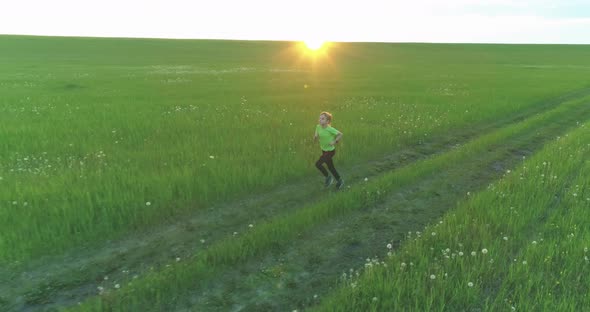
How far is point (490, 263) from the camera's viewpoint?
15.8 feet

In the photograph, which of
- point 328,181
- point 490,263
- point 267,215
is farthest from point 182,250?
point 490,263

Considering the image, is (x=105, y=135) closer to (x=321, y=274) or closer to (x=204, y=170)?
(x=204, y=170)

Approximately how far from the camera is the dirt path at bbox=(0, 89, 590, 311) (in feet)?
15.1

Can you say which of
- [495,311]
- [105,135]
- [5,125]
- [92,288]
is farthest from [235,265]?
[5,125]

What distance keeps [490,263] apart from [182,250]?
4772 millimetres

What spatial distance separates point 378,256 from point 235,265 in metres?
2.31

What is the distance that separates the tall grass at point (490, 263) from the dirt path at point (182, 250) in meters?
0.61

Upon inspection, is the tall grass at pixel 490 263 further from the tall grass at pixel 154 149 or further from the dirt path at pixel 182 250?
the tall grass at pixel 154 149

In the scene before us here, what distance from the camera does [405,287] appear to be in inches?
175

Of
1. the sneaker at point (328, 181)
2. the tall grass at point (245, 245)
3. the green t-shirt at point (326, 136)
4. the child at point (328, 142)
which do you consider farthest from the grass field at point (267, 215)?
the green t-shirt at point (326, 136)

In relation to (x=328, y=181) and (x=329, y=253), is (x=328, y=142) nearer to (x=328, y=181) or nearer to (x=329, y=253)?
(x=328, y=181)

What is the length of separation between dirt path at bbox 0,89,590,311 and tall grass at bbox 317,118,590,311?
0.61 meters

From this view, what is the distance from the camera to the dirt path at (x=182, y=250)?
461 centimetres

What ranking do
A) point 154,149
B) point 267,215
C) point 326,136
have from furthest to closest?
point 154,149
point 326,136
point 267,215
